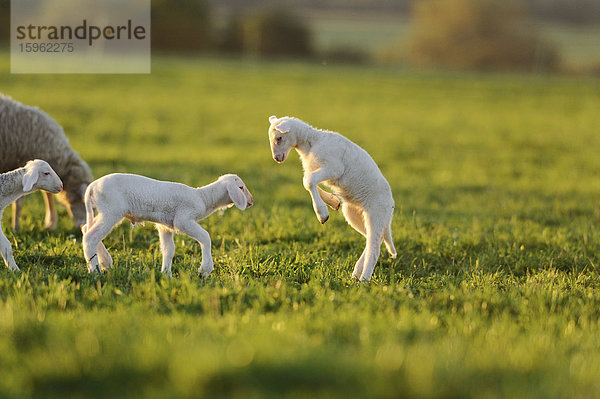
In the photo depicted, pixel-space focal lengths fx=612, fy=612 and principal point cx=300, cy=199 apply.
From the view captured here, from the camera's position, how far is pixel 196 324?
3676mm

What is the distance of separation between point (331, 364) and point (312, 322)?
89 centimetres

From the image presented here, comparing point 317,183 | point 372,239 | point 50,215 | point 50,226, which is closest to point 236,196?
point 317,183

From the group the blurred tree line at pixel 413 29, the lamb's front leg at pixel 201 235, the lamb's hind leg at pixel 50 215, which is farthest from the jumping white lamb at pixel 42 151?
the blurred tree line at pixel 413 29

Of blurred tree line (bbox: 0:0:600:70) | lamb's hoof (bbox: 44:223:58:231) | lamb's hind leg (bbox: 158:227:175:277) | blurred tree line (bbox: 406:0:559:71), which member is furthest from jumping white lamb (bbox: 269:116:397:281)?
blurred tree line (bbox: 406:0:559:71)

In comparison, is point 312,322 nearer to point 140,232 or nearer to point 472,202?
point 140,232

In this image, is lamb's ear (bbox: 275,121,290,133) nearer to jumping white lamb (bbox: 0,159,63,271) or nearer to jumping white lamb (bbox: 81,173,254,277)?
jumping white lamb (bbox: 81,173,254,277)

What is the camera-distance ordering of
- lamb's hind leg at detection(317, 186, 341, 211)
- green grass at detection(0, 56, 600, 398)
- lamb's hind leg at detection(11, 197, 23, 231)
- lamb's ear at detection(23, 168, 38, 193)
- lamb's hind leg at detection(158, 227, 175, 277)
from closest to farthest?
green grass at detection(0, 56, 600, 398)
lamb's ear at detection(23, 168, 38, 193)
lamb's hind leg at detection(158, 227, 175, 277)
lamb's hind leg at detection(317, 186, 341, 211)
lamb's hind leg at detection(11, 197, 23, 231)

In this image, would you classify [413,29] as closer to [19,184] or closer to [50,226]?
[50,226]

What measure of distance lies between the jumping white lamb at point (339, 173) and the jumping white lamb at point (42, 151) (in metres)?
3.37

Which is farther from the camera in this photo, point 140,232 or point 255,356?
point 140,232

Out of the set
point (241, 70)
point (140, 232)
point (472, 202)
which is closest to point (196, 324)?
point (140, 232)

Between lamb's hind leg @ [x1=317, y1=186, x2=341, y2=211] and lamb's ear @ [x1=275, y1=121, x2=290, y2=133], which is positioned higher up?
lamb's ear @ [x1=275, y1=121, x2=290, y2=133]

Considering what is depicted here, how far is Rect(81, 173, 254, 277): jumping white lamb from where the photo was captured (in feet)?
15.0

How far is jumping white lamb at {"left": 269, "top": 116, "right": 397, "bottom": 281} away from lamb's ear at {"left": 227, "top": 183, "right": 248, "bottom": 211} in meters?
0.41
